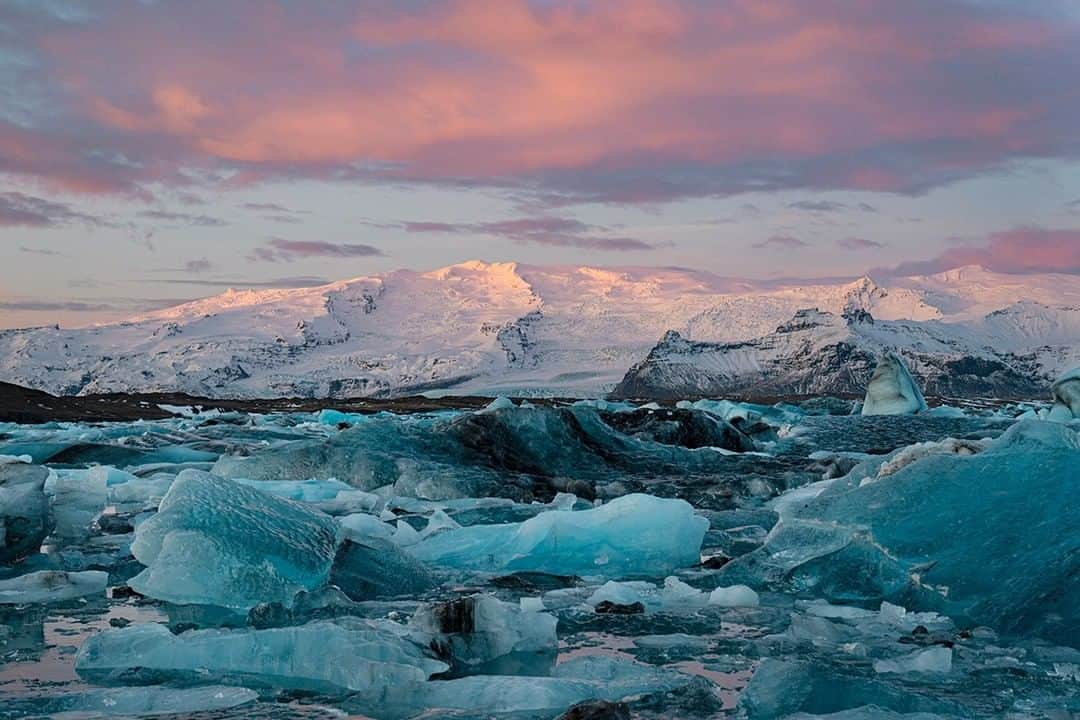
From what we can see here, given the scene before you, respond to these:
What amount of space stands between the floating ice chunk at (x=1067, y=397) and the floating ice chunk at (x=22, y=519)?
22.0 meters

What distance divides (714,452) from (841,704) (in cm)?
1151

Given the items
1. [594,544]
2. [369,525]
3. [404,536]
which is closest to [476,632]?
[594,544]

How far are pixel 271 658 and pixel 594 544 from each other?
3.20 meters

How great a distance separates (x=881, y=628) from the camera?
17.1ft

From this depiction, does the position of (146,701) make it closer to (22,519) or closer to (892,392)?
(22,519)

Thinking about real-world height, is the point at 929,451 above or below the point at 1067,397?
above

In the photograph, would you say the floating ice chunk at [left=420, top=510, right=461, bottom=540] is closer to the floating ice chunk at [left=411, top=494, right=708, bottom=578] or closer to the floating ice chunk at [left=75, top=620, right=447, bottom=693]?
the floating ice chunk at [left=411, top=494, right=708, bottom=578]

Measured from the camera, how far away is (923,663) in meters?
4.41

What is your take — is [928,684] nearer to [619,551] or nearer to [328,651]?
[328,651]

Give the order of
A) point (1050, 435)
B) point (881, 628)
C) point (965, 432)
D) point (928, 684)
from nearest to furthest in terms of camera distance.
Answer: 1. point (928, 684)
2. point (881, 628)
3. point (1050, 435)
4. point (965, 432)

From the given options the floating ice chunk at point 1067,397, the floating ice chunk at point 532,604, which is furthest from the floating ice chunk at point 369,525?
the floating ice chunk at point 1067,397

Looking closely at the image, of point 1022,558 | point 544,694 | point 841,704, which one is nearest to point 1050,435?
point 1022,558

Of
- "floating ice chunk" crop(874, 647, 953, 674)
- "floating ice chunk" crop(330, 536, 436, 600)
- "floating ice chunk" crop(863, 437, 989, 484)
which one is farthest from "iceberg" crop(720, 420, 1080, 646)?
"floating ice chunk" crop(330, 536, 436, 600)

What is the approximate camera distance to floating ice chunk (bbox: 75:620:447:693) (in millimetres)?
4133
